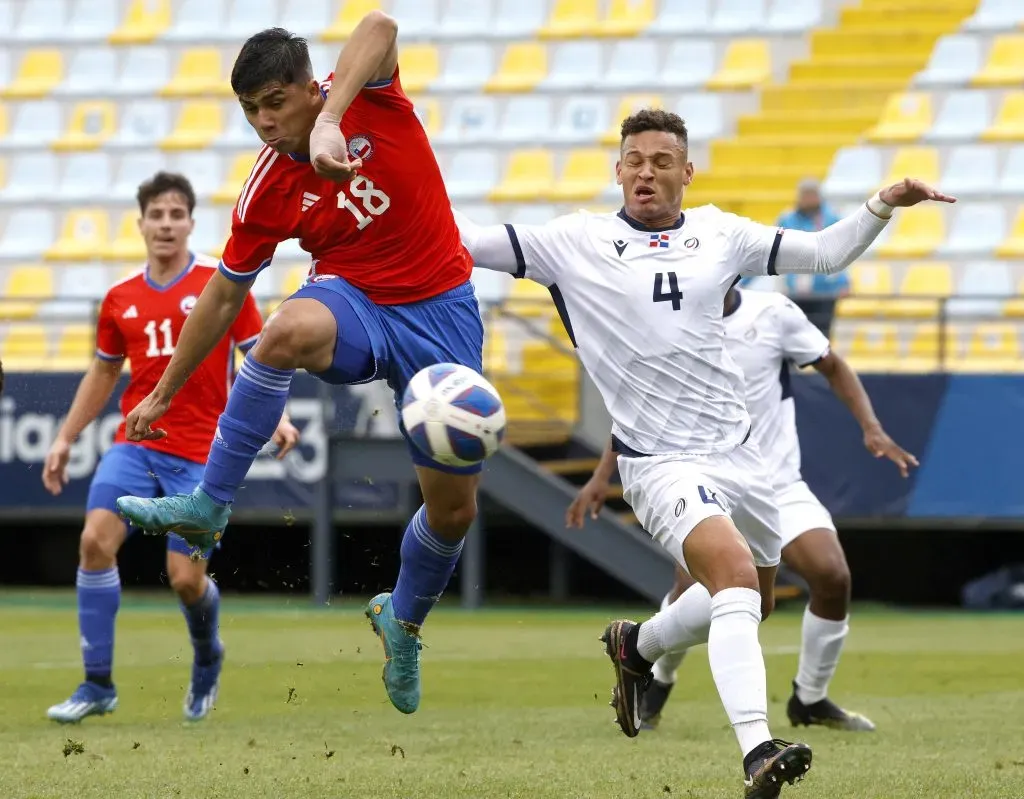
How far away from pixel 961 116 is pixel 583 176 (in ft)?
12.1

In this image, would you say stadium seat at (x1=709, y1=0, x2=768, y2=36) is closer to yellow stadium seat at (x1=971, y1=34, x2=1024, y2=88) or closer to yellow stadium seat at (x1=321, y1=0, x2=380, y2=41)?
yellow stadium seat at (x1=971, y1=34, x2=1024, y2=88)

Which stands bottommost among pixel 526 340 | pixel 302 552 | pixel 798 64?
pixel 302 552

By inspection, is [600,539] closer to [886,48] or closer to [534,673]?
[534,673]

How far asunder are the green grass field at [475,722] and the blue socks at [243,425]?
984 mm

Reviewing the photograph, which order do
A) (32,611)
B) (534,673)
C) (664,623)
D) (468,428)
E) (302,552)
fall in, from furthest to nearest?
(302,552) < (32,611) < (534,673) < (664,623) < (468,428)

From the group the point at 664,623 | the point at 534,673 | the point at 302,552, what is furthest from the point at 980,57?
the point at 664,623

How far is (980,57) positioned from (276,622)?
9180mm

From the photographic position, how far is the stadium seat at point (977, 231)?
53.5ft

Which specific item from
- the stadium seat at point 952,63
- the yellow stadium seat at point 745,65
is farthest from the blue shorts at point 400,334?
the yellow stadium seat at point 745,65

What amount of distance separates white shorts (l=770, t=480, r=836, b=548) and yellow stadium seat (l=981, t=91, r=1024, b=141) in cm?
960

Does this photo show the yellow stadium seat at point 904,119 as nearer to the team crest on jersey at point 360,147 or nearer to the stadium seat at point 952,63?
the stadium seat at point 952,63

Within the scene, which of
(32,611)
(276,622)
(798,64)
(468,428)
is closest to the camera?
(468,428)

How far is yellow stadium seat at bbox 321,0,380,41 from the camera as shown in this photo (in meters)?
19.5

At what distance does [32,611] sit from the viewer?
14320 mm
